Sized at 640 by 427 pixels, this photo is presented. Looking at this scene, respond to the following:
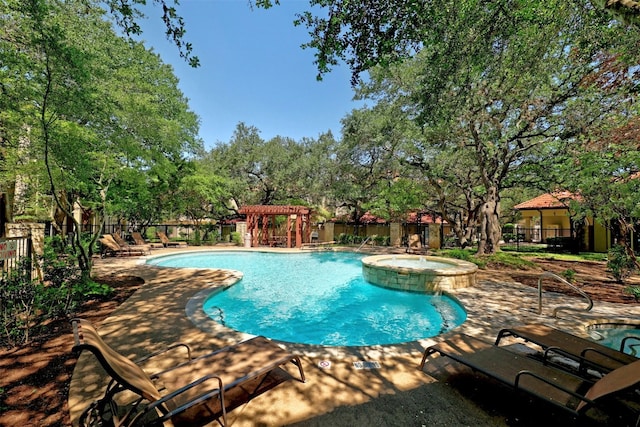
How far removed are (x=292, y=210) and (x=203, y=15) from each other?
12222 mm

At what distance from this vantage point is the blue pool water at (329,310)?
5.65 metres

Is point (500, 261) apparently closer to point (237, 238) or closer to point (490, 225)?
point (490, 225)

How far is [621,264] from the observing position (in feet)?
26.4

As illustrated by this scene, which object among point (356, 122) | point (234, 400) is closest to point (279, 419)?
point (234, 400)

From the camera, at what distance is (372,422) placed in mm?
2463

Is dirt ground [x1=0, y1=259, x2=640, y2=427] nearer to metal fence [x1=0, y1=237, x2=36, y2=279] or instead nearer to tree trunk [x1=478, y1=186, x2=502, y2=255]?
metal fence [x1=0, y1=237, x2=36, y2=279]

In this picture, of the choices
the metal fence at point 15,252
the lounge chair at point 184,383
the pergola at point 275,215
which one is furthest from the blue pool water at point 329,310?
the pergola at point 275,215

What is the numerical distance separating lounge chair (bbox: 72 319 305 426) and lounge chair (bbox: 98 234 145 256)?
40.6 feet

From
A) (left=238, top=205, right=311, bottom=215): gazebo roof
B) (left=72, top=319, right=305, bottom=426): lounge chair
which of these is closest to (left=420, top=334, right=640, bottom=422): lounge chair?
(left=72, top=319, right=305, bottom=426): lounge chair

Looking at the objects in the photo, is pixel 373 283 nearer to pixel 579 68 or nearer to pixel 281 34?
pixel 281 34

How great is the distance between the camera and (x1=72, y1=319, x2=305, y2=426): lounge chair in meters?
2.00

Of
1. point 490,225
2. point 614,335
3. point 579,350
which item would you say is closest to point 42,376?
point 579,350

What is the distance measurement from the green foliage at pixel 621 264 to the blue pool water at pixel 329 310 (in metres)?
5.41

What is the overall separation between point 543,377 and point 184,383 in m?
3.44
